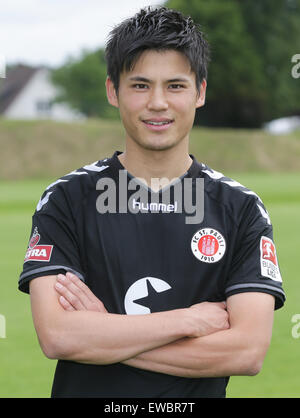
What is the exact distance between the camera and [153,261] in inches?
133

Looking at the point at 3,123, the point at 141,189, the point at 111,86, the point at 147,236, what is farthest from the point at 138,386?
the point at 3,123

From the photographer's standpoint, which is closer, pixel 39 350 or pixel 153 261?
pixel 153 261

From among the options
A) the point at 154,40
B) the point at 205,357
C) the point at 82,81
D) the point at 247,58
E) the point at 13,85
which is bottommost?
the point at 205,357

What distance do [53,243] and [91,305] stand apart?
0.36 m

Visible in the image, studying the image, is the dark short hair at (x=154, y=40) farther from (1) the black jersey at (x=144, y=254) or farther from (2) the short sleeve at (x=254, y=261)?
(2) the short sleeve at (x=254, y=261)

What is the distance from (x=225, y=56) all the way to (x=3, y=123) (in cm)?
2242

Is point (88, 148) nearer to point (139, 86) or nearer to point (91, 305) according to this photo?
point (139, 86)

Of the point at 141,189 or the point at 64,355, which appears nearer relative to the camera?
the point at 64,355

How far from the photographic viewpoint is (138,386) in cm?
329

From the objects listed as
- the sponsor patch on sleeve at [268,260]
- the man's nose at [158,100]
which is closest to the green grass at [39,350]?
the sponsor patch on sleeve at [268,260]

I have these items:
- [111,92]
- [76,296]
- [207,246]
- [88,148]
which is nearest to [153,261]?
[207,246]

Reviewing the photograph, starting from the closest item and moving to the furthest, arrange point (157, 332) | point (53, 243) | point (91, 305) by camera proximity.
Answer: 1. point (157, 332)
2. point (91, 305)
3. point (53, 243)
